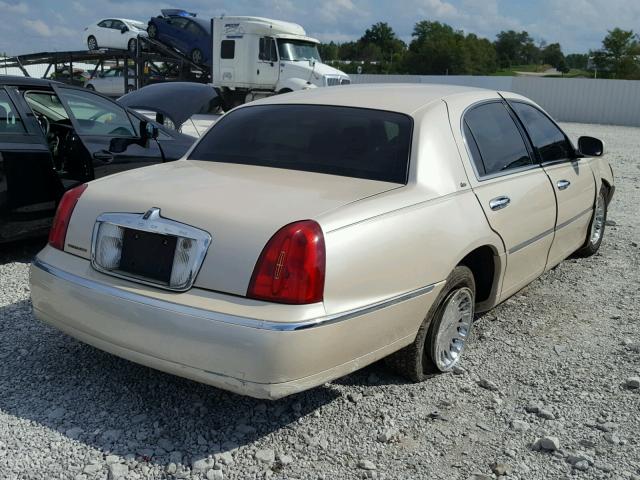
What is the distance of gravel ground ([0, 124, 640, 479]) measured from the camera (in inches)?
112

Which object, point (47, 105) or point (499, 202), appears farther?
point (47, 105)

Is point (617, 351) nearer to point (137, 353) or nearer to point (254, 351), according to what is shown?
point (254, 351)

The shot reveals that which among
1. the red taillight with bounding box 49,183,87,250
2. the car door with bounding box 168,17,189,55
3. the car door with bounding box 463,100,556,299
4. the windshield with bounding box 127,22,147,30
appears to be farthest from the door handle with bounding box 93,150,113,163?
the windshield with bounding box 127,22,147,30

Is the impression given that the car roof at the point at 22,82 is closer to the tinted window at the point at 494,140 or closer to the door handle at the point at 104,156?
the door handle at the point at 104,156

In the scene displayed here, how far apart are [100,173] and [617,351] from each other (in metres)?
4.13

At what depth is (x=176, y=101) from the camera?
21.4ft

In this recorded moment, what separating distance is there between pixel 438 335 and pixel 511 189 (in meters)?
1.07

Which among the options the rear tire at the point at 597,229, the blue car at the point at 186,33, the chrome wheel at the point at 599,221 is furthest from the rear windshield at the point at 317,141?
the blue car at the point at 186,33

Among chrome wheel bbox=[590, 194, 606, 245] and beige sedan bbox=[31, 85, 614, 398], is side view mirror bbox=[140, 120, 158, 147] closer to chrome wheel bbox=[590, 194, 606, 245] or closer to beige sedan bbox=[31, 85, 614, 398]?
beige sedan bbox=[31, 85, 614, 398]

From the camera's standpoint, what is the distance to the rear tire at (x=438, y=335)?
3.43 meters

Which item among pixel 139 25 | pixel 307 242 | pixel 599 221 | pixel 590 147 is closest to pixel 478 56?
pixel 139 25

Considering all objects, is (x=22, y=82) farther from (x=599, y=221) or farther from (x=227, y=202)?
(x=599, y=221)

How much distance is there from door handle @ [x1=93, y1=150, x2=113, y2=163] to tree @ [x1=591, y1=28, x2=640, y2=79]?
198ft

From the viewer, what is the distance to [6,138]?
525 cm
